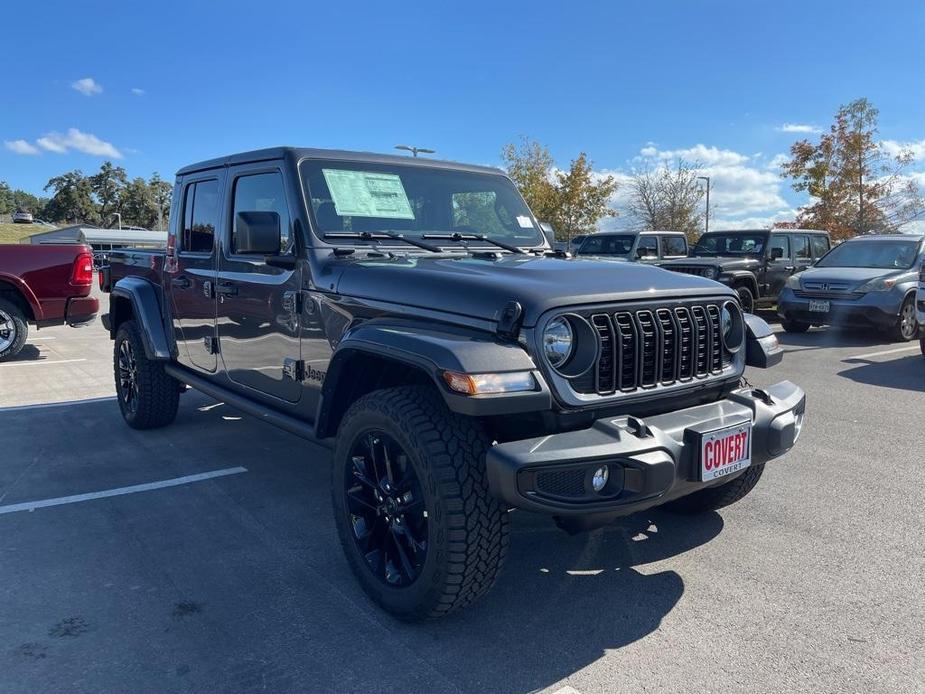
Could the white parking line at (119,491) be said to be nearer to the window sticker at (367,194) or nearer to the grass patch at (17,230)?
the window sticker at (367,194)

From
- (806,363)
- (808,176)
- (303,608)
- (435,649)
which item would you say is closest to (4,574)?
(303,608)

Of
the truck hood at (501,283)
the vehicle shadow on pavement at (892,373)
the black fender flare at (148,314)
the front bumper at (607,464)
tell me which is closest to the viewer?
the front bumper at (607,464)

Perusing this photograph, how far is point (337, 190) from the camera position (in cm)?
378

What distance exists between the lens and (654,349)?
2.89 meters

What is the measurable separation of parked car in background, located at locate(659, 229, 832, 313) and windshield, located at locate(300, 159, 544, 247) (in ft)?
26.6

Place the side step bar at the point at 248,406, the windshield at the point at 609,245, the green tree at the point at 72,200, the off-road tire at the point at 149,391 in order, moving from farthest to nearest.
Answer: the green tree at the point at 72,200, the windshield at the point at 609,245, the off-road tire at the point at 149,391, the side step bar at the point at 248,406

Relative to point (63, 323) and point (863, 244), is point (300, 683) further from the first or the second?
point (863, 244)

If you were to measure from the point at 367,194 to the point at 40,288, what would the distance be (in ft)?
23.5

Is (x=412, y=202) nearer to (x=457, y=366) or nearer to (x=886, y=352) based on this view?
(x=457, y=366)

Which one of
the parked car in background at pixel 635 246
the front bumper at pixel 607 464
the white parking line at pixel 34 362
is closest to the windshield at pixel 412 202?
the front bumper at pixel 607 464

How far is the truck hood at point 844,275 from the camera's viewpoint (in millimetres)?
10609

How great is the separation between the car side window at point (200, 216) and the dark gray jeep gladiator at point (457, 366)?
216 mm

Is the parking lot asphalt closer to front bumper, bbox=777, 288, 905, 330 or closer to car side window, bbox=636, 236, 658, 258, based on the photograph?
front bumper, bbox=777, 288, 905, 330

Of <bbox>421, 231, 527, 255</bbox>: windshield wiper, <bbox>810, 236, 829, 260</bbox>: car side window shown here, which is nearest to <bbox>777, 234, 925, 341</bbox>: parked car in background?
<bbox>810, 236, 829, 260</bbox>: car side window
